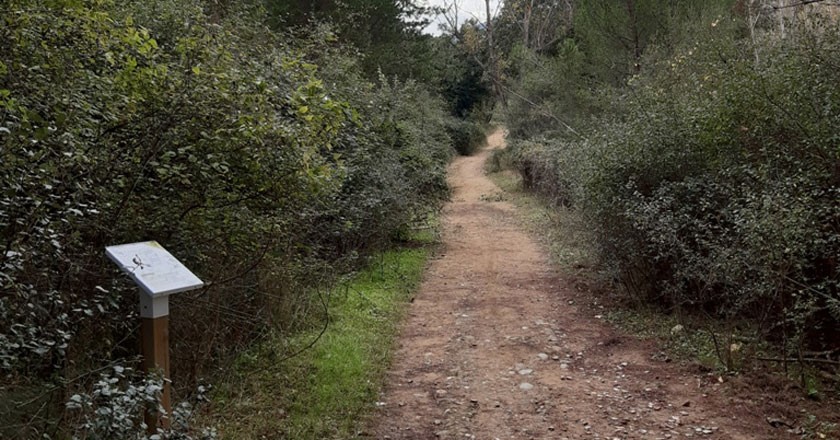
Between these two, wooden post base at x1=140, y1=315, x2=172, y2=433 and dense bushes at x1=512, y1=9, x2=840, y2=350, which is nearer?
wooden post base at x1=140, y1=315, x2=172, y2=433

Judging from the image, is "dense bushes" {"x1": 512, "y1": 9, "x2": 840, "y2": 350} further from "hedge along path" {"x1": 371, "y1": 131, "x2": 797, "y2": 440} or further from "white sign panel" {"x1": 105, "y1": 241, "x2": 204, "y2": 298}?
"white sign panel" {"x1": 105, "y1": 241, "x2": 204, "y2": 298}

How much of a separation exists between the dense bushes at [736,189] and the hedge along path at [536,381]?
86cm

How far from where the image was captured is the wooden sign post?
3057mm

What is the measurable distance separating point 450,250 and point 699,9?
28.1 ft

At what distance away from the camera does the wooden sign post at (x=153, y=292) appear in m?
3.06

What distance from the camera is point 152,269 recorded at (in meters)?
3.17

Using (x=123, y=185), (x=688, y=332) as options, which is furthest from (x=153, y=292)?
(x=688, y=332)

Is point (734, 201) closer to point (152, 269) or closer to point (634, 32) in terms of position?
point (152, 269)

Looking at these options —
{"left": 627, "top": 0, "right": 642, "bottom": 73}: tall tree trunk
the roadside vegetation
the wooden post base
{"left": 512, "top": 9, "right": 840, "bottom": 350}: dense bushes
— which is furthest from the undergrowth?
{"left": 627, "top": 0, "right": 642, "bottom": 73}: tall tree trunk

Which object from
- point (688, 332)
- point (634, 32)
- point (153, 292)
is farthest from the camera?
point (634, 32)

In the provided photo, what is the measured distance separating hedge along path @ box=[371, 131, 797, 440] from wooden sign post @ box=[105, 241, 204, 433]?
82.8 inches

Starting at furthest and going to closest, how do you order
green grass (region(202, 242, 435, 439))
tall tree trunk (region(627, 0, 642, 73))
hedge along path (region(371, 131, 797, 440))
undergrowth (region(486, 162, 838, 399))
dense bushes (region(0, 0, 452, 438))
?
tall tree trunk (region(627, 0, 642, 73))
undergrowth (region(486, 162, 838, 399))
hedge along path (region(371, 131, 797, 440))
green grass (region(202, 242, 435, 439))
dense bushes (region(0, 0, 452, 438))

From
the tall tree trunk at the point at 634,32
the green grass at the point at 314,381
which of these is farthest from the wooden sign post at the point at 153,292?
the tall tree trunk at the point at 634,32

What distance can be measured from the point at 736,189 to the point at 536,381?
2921mm
